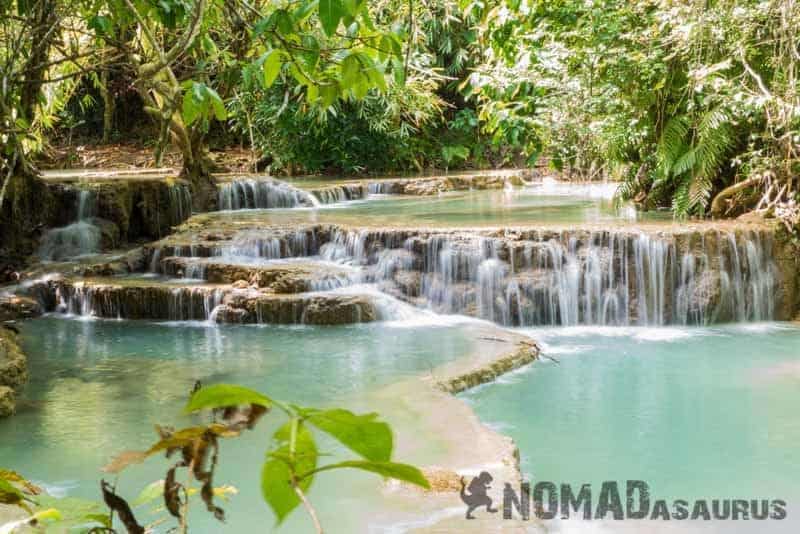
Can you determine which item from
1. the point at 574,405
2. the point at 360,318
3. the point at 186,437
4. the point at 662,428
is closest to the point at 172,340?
the point at 360,318

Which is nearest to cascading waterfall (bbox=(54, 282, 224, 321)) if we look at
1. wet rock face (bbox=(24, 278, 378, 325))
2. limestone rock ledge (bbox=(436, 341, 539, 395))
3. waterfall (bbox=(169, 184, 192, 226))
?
wet rock face (bbox=(24, 278, 378, 325))

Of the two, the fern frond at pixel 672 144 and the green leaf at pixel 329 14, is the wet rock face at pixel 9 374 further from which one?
the fern frond at pixel 672 144

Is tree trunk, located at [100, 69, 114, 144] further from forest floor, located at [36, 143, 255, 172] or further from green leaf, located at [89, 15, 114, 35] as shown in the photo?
green leaf, located at [89, 15, 114, 35]

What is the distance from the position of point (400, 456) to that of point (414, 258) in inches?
190

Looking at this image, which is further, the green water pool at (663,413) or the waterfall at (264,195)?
the waterfall at (264,195)

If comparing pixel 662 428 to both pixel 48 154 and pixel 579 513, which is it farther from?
pixel 48 154

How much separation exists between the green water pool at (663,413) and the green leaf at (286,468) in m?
3.80

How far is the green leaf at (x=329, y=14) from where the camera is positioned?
5.37 ft

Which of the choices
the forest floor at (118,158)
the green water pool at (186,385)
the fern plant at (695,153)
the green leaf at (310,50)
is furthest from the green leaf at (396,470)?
the forest floor at (118,158)

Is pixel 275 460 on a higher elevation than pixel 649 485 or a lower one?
higher

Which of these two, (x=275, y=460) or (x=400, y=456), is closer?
(x=275, y=460)

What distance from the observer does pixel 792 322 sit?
8.51m

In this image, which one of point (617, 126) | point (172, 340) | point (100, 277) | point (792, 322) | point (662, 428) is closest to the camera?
point (662, 428)

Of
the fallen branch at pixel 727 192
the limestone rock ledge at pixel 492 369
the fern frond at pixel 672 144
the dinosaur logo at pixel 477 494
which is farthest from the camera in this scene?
the fern frond at pixel 672 144
